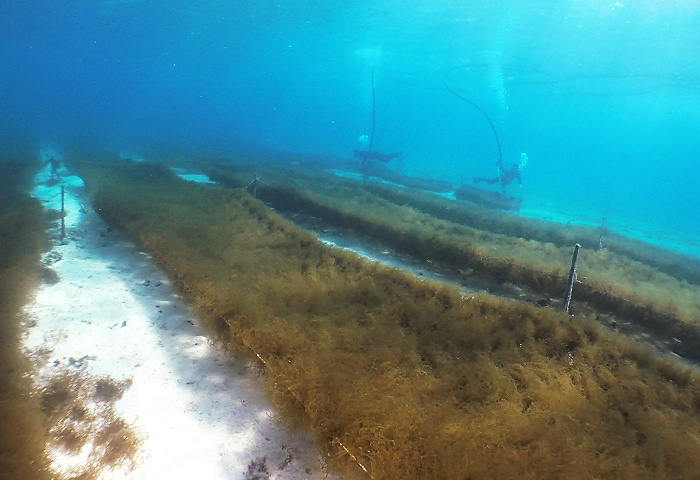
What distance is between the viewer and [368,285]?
5391 millimetres

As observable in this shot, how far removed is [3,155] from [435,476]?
31765 mm

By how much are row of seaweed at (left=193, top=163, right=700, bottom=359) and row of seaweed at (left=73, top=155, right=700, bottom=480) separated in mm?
2639

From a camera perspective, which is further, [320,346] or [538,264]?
[538,264]

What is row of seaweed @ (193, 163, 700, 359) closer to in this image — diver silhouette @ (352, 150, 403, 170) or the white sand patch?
the white sand patch

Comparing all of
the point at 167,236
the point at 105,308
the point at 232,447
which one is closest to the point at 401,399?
the point at 232,447

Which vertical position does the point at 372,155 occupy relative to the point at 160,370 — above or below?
above

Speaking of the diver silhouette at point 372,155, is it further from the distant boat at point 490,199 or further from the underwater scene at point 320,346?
the underwater scene at point 320,346

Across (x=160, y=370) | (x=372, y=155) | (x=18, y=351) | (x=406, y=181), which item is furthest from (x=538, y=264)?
(x=372, y=155)

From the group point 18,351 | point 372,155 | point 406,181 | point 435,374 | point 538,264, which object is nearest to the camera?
point 435,374

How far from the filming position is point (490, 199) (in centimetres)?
2195

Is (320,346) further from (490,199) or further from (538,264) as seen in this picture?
(490,199)

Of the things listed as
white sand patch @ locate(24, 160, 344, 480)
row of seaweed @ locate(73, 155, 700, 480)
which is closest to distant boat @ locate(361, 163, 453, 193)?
row of seaweed @ locate(73, 155, 700, 480)

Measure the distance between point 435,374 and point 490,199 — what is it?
2059 cm

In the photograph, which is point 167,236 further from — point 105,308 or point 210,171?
point 210,171
